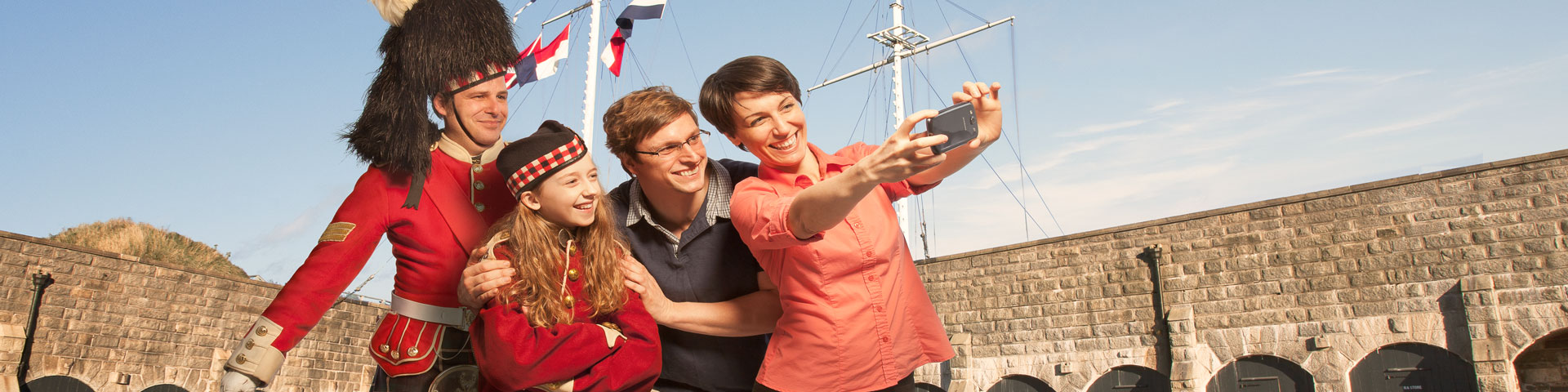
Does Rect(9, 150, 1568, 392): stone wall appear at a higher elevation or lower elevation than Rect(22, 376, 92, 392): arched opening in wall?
higher

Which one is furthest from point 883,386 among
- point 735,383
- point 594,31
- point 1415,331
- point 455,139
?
point 1415,331

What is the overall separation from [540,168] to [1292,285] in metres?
11.8

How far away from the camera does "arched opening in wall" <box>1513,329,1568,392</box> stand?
10.2 m

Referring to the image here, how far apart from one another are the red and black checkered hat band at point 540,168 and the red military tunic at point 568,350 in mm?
165

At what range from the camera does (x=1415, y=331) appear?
1088cm

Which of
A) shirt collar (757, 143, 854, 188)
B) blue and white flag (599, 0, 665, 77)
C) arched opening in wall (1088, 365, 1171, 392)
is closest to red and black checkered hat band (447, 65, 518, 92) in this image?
shirt collar (757, 143, 854, 188)

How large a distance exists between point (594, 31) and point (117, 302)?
265 inches

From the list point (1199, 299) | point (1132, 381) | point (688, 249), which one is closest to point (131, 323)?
point (688, 249)

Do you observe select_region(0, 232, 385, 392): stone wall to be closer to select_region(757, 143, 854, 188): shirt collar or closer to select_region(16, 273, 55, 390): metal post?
select_region(16, 273, 55, 390): metal post

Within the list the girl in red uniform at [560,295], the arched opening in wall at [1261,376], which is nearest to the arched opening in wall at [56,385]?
the girl in red uniform at [560,295]

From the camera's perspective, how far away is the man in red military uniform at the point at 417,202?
8.39 feet

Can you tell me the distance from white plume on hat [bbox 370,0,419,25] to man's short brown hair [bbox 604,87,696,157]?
2.23 feet

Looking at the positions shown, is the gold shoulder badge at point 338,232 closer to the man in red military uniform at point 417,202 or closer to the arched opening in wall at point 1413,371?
the man in red military uniform at point 417,202

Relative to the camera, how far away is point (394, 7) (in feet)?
9.19
